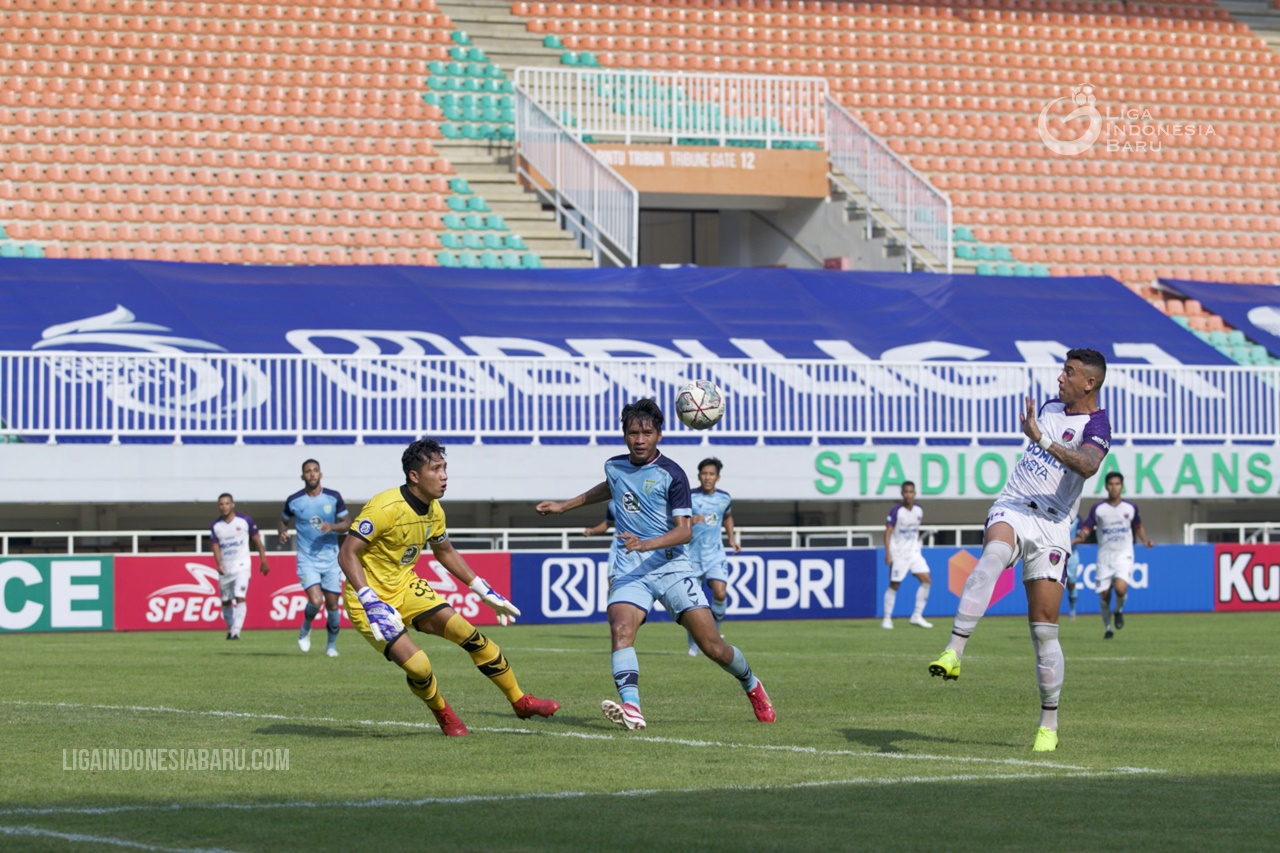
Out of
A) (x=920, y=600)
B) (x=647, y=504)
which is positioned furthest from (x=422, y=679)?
(x=920, y=600)

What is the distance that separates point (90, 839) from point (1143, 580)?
25.0m

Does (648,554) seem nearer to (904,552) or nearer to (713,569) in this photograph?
(713,569)

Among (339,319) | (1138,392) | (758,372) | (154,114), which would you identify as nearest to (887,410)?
(758,372)

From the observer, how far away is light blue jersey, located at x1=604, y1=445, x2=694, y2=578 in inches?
473

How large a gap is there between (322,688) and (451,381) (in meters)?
12.8

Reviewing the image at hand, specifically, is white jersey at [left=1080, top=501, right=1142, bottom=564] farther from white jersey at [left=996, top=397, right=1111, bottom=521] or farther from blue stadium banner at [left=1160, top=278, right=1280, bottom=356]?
Result: white jersey at [left=996, top=397, right=1111, bottom=521]

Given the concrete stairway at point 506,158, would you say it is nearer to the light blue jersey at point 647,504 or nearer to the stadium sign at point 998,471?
the stadium sign at point 998,471

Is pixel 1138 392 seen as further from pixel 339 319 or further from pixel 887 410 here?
pixel 339 319

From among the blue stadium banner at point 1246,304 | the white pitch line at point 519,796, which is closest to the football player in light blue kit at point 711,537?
the white pitch line at point 519,796

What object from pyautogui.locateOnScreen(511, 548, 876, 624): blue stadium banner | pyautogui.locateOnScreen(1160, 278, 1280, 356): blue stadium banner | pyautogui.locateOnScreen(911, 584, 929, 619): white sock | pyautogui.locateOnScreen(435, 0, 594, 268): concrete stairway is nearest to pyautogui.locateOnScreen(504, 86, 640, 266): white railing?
pyautogui.locateOnScreen(435, 0, 594, 268): concrete stairway

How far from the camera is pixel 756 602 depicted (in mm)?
28578

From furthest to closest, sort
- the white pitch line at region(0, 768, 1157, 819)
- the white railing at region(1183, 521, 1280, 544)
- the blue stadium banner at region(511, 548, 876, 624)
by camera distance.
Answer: the white railing at region(1183, 521, 1280, 544) < the blue stadium banner at region(511, 548, 876, 624) < the white pitch line at region(0, 768, 1157, 819)

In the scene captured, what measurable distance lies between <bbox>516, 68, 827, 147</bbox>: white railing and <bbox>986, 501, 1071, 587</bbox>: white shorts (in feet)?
87.5

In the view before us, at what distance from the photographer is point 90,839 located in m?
7.57
